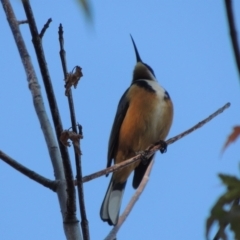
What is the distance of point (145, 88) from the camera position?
4.96 m

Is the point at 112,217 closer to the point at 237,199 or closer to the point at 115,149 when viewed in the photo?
the point at 115,149

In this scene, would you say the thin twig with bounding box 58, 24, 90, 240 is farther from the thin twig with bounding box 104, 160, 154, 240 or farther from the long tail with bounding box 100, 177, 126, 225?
the long tail with bounding box 100, 177, 126, 225

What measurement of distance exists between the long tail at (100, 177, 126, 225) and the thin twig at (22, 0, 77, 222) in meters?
1.90

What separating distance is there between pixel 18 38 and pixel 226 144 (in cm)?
155

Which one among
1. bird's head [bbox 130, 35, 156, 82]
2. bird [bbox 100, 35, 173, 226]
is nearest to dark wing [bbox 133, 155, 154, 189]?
bird [bbox 100, 35, 173, 226]

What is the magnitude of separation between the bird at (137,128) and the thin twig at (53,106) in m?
2.88

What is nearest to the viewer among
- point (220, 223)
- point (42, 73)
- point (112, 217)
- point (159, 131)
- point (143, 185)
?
point (220, 223)

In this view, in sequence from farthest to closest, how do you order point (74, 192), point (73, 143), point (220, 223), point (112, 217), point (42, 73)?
point (112, 217) < point (74, 192) < point (73, 143) < point (42, 73) < point (220, 223)

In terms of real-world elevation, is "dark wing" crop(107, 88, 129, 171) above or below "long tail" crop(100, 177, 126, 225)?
above

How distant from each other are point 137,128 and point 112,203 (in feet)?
2.88

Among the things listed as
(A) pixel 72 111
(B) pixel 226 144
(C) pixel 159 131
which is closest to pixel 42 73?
(A) pixel 72 111

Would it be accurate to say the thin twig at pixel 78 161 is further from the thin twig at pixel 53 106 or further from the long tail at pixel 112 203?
the long tail at pixel 112 203

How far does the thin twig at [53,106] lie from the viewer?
1.32 m

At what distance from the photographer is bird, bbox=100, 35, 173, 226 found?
4695mm
